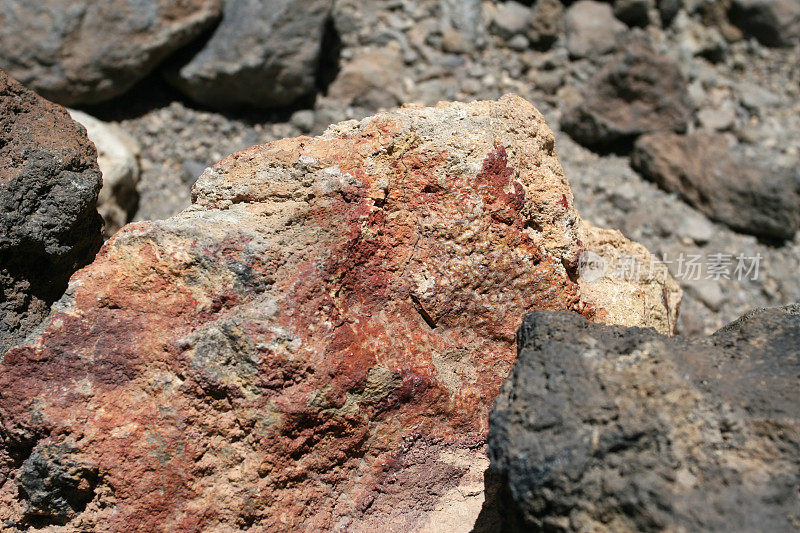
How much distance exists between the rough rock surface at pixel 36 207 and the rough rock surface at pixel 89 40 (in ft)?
5.73

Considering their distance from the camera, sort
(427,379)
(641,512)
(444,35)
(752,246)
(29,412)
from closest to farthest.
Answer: (641,512), (29,412), (427,379), (752,246), (444,35)

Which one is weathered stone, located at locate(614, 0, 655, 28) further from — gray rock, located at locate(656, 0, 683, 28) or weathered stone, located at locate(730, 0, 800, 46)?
weathered stone, located at locate(730, 0, 800, 46)

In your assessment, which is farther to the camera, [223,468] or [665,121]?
[665,121]

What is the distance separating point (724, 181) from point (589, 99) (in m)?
0.81

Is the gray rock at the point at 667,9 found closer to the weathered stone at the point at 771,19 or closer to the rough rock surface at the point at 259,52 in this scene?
the weathered stone at the point at 771,19

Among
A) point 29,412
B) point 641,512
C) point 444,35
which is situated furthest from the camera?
point 444,35

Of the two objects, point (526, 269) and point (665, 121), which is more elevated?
point (526, 269)

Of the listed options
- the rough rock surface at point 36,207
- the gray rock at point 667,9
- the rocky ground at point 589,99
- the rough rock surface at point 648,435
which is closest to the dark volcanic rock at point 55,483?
the rough rock surface at point 36,207

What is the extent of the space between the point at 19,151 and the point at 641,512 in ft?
5.14

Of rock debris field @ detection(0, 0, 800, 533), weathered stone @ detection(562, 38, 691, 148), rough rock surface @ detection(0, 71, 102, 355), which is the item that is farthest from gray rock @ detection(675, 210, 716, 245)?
rough rock surface @ detection(0, 71, 102, 355)

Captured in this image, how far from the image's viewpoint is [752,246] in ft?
11.9

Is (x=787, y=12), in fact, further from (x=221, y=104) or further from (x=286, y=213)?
(x=286, y=213)

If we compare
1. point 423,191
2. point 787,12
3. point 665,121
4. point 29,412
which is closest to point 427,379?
point 423,191

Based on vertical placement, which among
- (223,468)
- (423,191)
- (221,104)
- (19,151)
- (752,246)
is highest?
(19,151)
